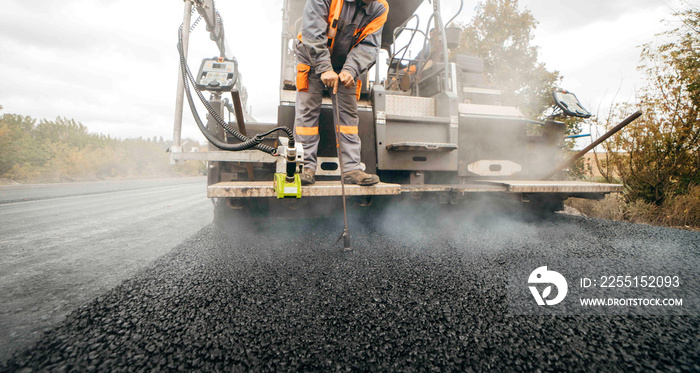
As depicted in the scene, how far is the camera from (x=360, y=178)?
83.5 inches

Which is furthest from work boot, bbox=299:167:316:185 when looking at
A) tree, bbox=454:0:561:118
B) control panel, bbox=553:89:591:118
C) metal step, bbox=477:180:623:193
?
tree, bbox=454:0:561:118

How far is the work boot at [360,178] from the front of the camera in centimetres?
206

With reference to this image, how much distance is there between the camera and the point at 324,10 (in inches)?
85.3

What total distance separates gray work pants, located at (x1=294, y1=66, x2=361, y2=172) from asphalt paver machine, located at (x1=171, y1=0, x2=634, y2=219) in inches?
6.5

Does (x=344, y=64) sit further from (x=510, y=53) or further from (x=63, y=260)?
(x=510, y=53)

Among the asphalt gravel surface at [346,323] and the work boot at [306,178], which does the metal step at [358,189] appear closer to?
the work boot at [306,178]

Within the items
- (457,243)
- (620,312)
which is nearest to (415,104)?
(457,243)

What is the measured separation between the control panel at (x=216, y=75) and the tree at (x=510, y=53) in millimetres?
12907

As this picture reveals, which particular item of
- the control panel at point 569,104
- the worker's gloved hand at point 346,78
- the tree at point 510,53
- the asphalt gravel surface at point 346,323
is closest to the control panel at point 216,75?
the worker's gloved hand at point 346,78

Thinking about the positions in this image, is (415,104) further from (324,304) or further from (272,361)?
(272,361)

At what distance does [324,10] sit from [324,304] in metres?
2.15

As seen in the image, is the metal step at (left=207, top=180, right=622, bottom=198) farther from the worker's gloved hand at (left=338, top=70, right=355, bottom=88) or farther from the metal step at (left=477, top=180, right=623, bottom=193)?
the worker's gloved hand at (left=338, top=70, right=355, bottom=88)

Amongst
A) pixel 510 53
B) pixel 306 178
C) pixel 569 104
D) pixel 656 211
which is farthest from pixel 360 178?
pixel 510 53

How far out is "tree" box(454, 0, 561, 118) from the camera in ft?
41.2
